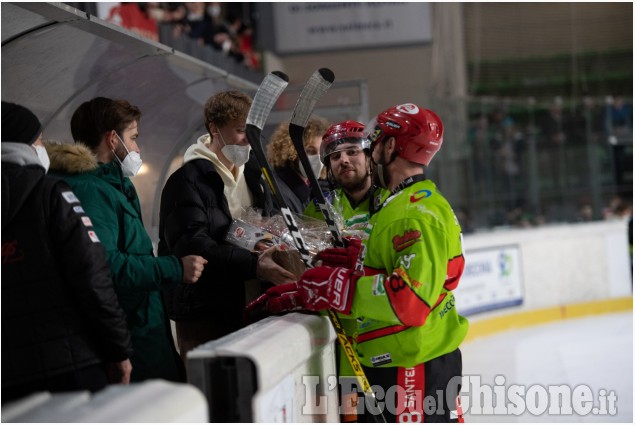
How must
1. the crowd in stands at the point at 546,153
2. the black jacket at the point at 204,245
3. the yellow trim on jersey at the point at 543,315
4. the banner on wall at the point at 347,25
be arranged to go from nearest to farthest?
the black jacket at the point at 204,245 < the yellow trim on jersey at the point at 543,315 < the crowd in stands at the point at 546,153 < the banner on wall at the point at 347,25

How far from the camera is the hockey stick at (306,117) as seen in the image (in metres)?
3.12

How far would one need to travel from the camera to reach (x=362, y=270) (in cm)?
280

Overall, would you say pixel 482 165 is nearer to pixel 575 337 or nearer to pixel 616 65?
pixel 575 337

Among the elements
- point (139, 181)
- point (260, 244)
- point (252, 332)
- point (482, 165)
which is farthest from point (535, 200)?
point (252, 332)

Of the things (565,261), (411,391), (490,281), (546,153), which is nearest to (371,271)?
(411,391)

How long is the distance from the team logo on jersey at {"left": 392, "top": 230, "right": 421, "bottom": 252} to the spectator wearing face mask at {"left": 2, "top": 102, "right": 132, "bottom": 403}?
2.60 ft

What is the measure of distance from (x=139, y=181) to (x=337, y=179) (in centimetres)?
121

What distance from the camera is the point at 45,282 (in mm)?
2266

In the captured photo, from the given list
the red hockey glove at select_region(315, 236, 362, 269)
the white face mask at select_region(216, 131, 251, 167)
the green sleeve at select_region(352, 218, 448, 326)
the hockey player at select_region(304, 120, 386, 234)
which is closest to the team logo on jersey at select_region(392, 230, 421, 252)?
the green sleeve at select_region(352, 218, 448, 326)

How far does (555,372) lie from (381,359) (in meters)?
4.42

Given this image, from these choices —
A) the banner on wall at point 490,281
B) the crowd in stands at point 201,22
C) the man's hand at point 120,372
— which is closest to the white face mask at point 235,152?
the man's hand at point 120,372

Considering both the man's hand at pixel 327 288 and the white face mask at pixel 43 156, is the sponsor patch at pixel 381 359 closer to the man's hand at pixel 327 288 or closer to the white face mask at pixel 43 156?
the man's hand at pixel 327 288

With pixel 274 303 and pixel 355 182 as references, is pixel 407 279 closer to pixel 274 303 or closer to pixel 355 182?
pixel 274 303

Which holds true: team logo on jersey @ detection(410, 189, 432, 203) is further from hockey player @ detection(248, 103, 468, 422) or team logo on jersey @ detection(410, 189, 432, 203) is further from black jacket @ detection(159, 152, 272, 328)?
black jacket @ detection(159, 152, 272, 328)
